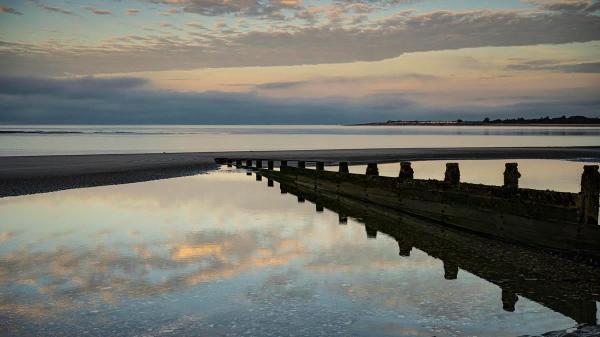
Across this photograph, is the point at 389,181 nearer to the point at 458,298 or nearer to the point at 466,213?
the point at 466,213

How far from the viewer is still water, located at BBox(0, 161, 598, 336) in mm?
7012

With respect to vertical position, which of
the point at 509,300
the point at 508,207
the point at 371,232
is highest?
the point at 508,207

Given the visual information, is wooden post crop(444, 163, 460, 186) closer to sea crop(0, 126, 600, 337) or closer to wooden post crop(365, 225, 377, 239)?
sea crop(0, 126, 600, 337)

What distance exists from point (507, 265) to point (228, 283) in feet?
16.4

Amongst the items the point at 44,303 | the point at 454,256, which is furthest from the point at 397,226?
the point at 44,303

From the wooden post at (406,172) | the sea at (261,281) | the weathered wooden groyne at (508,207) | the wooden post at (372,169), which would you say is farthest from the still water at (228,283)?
the wooden post at (372,169)

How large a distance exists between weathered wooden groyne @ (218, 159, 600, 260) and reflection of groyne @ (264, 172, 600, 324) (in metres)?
0.26

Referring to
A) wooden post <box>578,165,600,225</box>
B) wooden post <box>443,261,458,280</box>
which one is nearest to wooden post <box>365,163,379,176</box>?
wooden post <box>443,261,458,280</box>

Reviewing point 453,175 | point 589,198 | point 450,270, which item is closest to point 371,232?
point 453,175

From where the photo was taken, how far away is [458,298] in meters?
8.22

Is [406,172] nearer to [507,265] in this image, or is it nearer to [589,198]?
[507,265]

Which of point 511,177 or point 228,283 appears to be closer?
point 228,283

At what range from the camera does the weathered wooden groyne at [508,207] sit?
10.0m

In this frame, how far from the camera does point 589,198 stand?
996 centimetres
